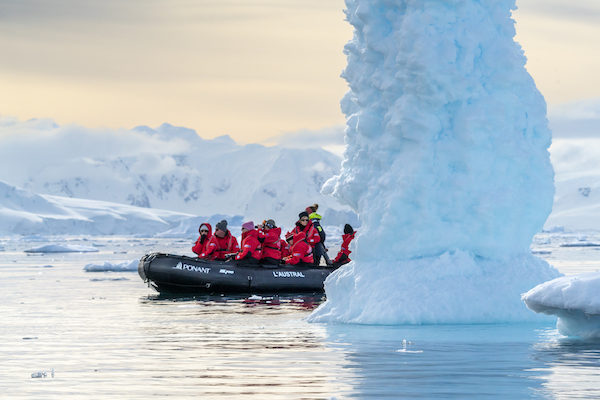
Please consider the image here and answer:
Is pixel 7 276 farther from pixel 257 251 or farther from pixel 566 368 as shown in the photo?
pixel 566 368

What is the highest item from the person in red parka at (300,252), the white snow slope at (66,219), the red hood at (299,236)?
the white snow slope at (66,219)

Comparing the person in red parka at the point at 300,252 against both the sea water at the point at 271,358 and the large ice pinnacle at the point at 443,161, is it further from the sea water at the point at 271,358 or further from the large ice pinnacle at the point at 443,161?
the large ice pinnacle at the point at 443,161

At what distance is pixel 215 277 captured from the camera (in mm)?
15805

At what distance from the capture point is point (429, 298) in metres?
10.0

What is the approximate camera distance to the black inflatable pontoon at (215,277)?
1581cm

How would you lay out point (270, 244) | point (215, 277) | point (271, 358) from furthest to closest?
point (270, 244) → point (215, 277) → point (271, 358)

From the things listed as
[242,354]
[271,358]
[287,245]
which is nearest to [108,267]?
[287,245]

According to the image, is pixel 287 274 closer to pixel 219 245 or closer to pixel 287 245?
pixel 219 245

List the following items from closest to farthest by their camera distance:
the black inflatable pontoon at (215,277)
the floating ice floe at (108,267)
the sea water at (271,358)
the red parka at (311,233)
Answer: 1. the sea water at (271,358)
2. the black inflatable pontoon at (215,277)
3. the red parka at (311,233)
4. the floating ice floe at (108,267)

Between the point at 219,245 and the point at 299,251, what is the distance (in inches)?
63.1

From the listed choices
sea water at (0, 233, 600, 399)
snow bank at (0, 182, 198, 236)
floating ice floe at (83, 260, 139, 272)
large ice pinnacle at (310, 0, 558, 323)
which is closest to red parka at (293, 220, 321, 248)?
sea water at (0, 233, 600, 399)

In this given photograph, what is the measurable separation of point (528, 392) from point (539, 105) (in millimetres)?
6309

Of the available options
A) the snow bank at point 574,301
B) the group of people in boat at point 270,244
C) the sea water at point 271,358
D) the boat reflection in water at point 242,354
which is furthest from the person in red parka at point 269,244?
the snow bank at point 574,301

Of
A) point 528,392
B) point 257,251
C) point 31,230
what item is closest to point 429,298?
point 528,392
